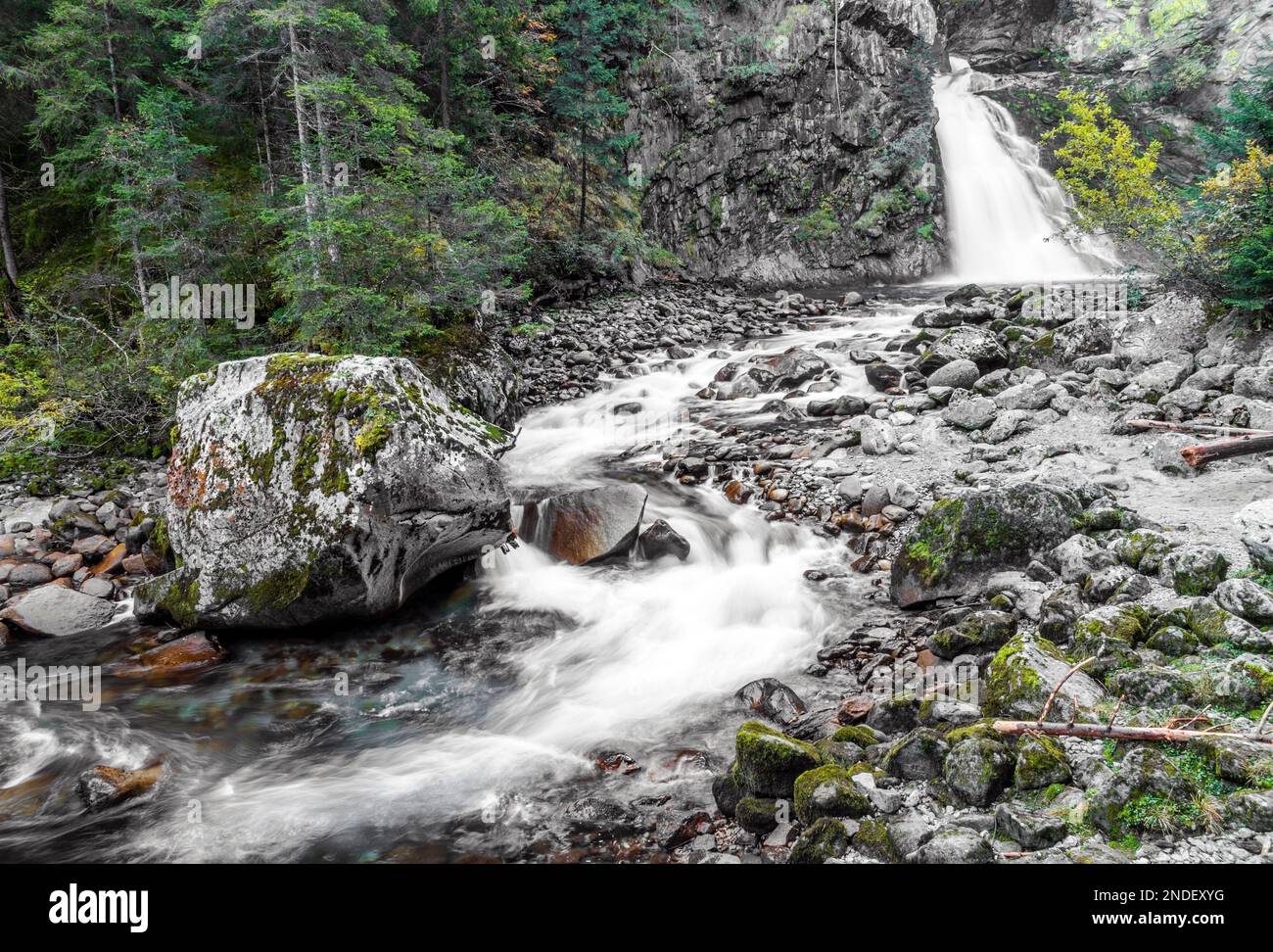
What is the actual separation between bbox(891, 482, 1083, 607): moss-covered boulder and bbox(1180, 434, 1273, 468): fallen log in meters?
1.39

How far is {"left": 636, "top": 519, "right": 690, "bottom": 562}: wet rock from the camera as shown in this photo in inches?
329

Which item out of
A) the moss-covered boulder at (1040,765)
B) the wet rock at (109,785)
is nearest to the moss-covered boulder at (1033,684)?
the moss-covered boulder at (1040,765)

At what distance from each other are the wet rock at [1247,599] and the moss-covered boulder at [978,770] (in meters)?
1.85

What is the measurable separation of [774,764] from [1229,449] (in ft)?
19.1

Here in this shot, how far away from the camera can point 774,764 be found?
3953mm

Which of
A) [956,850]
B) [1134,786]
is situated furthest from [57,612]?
[1134,786]

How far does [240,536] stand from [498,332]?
1039 centimetres

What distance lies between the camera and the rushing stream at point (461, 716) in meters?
4.46

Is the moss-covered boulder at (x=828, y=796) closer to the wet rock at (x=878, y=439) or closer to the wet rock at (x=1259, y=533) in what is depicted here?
the wet rock at (x=1259, y=533)

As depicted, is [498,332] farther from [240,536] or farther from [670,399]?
[240,536]

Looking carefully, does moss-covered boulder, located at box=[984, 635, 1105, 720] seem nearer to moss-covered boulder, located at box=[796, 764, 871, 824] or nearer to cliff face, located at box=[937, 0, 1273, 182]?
moss-covered boulder, located at box=[796, 764, 871, 824]
